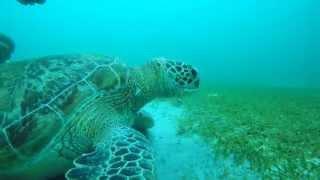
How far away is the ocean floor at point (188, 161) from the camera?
3.16 m

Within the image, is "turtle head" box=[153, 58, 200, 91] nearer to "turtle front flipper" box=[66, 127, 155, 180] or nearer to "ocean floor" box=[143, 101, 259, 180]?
"ocean floor" box=[143, 101, 259, 180]

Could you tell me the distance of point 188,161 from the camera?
3457 millimetres

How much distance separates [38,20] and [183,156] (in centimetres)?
9318

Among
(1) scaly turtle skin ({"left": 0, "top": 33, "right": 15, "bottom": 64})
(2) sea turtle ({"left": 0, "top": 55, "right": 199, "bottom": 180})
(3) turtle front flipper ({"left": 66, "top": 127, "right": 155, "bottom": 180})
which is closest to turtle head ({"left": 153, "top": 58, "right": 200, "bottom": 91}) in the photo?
(2) sea turtle ({"left": 0, "top": 55, "right": 199, "bottom": 180})

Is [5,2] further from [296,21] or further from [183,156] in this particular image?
[183,156]

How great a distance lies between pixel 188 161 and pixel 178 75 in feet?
3.78

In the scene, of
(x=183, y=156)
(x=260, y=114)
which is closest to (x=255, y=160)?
(x=183, y=156)

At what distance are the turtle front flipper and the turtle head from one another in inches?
52.7

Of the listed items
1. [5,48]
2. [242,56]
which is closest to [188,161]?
[5,48]

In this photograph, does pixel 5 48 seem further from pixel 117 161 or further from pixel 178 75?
pixel 117 161

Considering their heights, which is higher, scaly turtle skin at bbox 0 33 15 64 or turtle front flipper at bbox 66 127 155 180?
scaly turtle skin at bbox 0 33 15 64

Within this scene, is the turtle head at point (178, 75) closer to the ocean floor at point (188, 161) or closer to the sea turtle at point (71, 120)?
the sea turtle at point (71, 120)

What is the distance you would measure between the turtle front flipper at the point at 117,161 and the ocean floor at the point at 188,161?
612 millimetres

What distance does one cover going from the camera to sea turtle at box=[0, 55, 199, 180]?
101 inches
